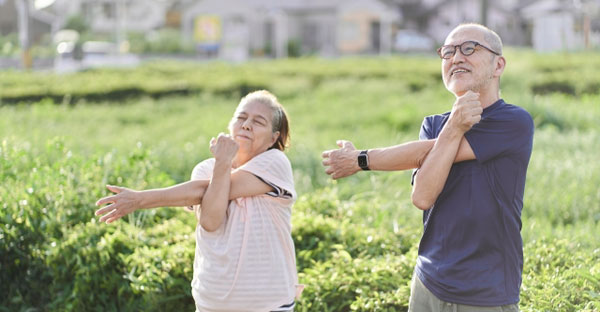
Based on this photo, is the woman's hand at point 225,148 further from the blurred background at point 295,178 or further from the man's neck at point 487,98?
the blurred background at point 295,178

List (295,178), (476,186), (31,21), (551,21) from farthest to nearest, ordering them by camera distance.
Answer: (31,21)
(551,21)
(295,178)
(476,186)

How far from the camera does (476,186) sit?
9.18 ft

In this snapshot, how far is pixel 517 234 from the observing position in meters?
2.86

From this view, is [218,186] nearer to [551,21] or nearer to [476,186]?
[476,186]

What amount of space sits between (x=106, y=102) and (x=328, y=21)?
28.3m

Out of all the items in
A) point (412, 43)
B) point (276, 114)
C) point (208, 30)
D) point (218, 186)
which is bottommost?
point (218, 186)

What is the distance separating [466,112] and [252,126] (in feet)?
2.87

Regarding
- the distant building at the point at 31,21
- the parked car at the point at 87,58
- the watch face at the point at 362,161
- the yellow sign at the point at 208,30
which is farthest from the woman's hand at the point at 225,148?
the distant building at the point at 31,21

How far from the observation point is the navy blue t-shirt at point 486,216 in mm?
2766

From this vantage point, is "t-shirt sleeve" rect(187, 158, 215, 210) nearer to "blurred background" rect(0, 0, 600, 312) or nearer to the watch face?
the watch face

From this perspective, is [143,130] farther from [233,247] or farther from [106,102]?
[233,247]

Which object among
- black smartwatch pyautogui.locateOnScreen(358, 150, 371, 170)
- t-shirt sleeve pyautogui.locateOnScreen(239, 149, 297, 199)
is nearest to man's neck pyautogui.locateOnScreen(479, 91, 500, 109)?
black smartwatch pyautogui.locateOnScreen(358, 150, 371, 170)

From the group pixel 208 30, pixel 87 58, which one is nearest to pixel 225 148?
pixel 87 58

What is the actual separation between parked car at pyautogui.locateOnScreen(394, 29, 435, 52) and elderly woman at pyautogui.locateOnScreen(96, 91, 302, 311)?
3883 centimetres
